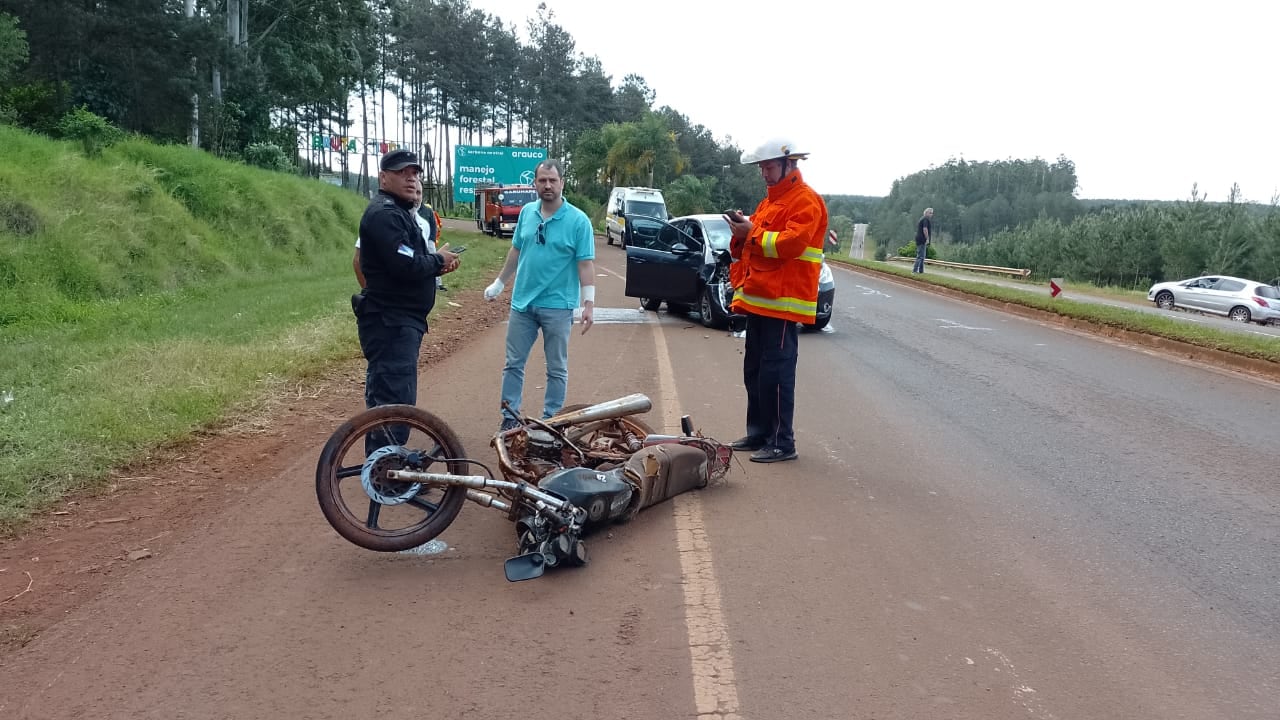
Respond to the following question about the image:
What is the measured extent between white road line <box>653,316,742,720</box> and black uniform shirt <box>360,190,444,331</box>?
6.22 feet

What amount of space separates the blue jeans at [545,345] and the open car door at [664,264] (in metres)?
7.34

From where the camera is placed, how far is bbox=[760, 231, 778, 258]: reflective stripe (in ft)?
18.9

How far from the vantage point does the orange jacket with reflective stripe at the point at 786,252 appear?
578cm

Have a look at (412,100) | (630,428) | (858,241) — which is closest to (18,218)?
(630,428)

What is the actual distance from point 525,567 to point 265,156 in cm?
2958

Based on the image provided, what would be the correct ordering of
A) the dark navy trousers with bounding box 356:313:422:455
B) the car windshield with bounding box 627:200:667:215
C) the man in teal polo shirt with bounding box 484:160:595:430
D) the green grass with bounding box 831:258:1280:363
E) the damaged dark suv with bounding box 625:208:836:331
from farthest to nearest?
the car windshield with bounding box 627:200:667:215
the damaged dark suv with bounding box 625:208:836:331
the green grass with bounding box 831:258:1280:363
the man in teal polo shirt with bounding box 484:160:595:430
the dark navy trousers with bounding box 356:313:422:455

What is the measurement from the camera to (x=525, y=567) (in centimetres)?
400

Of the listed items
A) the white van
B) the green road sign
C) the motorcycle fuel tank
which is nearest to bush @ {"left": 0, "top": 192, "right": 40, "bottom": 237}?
the motorcycle fuel tank

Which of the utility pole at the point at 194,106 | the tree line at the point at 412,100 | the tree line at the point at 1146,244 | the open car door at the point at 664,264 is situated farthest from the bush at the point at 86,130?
the tree line at the point at 1146,244

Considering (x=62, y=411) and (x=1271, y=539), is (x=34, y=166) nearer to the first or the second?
(x=62, y=411)

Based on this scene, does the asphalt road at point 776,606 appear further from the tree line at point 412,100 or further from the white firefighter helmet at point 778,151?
the tree line at point 412,100

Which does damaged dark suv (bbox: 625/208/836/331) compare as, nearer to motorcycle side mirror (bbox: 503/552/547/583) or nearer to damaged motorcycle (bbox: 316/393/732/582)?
damaged motorcycle (bbox: 316/393/732/582)

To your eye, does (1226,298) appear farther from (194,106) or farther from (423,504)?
(194,106)

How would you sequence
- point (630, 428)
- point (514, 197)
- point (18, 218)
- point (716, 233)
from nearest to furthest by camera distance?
point (630, 428)
point (18, 218)
point (716, 233)
point (514, 197)
